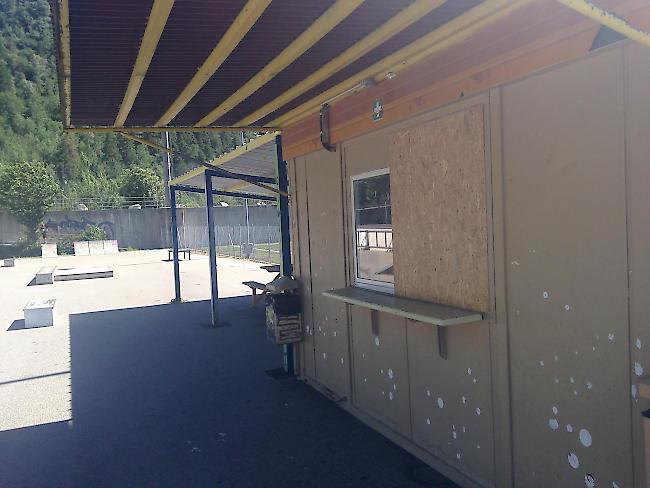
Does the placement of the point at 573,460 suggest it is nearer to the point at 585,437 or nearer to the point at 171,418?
the point at 585,437

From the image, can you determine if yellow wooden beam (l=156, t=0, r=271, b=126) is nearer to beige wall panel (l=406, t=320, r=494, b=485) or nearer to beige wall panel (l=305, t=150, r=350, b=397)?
beige wall panel (l=305, t=150, r=350, b=397)

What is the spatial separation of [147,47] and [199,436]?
3.46 m

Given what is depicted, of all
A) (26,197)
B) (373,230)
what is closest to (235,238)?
(26,197)

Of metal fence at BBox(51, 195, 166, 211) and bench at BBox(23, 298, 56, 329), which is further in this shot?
metal fence at BBox(51, 195, 166, 211)

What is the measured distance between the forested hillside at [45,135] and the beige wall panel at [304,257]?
70.7 metres

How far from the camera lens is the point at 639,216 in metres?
2.57

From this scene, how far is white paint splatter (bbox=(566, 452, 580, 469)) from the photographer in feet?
9.84

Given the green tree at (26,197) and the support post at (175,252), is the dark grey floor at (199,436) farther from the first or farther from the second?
the green tree at (26,197)

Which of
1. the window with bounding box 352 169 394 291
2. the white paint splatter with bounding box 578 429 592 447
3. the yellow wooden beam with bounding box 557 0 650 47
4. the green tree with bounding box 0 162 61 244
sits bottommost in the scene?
the white paint splatter with bounding box 578 429 592 447

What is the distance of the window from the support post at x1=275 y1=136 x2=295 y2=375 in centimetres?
189

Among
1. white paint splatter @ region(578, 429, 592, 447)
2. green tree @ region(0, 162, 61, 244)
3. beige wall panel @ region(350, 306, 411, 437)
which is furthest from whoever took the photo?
green tree @ region(0, 162, 61, 244)

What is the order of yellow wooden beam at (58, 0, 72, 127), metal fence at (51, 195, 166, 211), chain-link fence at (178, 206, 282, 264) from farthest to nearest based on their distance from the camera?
metal fence at (51, 195, 166, 211), chain-link fence at (178, 206, 282, 264), yellow wooden beam at (58, 0, 72, 127)

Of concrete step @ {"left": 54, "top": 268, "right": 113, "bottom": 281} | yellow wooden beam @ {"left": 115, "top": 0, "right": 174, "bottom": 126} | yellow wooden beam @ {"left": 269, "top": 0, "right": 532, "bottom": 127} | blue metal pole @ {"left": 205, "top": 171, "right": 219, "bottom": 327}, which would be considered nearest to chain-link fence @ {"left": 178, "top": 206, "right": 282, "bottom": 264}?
concrete step @ {"left": 54, "top": 268, "right": 113, "bottom": 281}

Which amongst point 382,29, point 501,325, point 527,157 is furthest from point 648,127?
point 382,29
